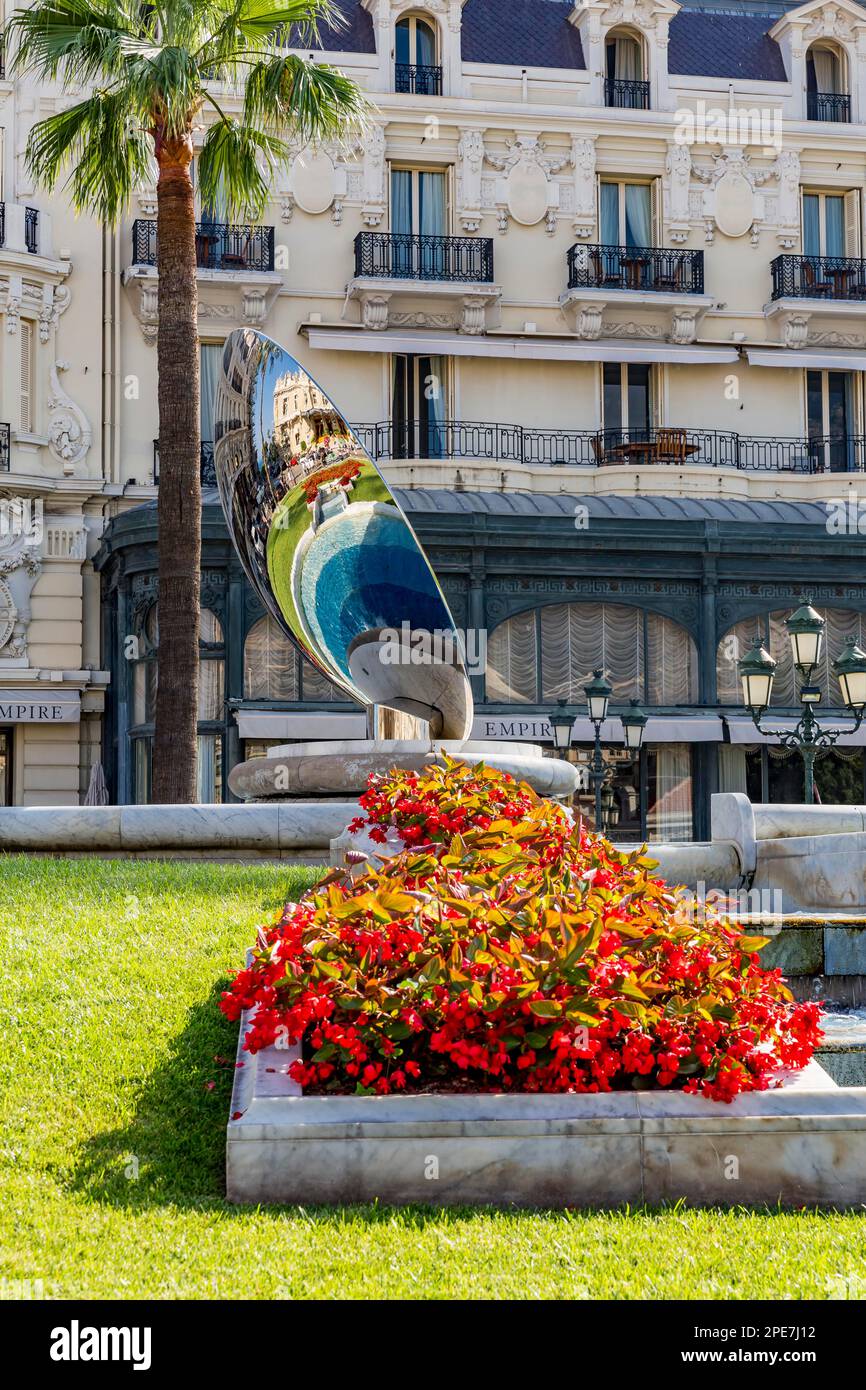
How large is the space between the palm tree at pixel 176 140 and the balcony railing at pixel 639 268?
44.5 feet

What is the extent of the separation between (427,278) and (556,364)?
2.98 meters

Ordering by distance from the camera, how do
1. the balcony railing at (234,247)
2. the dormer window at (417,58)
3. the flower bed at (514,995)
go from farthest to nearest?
1. the dormer window at (417,58)
2. the balcony railing at (234,247)
3. the flower bed at (514,995)

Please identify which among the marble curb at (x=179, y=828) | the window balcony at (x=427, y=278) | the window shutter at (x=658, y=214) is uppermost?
the window shutter at (x=658, y=214)

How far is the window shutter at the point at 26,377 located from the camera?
28.1 metres

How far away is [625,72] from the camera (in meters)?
32.0

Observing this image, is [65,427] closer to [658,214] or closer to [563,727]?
[658,214]

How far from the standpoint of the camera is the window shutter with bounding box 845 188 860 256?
106ft

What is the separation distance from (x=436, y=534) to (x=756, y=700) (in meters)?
12.4

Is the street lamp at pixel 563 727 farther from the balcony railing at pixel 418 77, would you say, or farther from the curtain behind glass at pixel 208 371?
the balcony railing at pixel 418 77

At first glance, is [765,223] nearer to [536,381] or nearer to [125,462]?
[536,381]

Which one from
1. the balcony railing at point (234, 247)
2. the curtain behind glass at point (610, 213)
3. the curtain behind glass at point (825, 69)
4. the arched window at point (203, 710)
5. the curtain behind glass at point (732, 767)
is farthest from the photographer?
the curtain behind glass at point (825, 69)

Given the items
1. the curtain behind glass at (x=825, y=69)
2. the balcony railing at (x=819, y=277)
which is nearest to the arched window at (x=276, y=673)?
the balcony railing at (x=819, y=277)

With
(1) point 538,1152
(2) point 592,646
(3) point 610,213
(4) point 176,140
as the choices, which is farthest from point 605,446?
(1) point 538,1152

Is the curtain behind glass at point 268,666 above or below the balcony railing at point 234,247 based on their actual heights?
below
